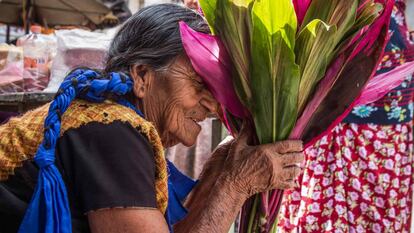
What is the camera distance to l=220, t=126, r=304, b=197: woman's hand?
1.21 meters

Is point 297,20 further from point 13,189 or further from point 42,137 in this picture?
point 13,189

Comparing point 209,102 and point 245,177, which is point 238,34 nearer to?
point 209,102

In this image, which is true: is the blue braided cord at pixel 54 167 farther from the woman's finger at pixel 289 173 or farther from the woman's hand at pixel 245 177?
the woman's finger at pixel 289 173

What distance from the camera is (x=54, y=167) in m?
1.10

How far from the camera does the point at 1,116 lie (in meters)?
1.70

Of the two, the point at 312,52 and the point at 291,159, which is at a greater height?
the point at 312,52

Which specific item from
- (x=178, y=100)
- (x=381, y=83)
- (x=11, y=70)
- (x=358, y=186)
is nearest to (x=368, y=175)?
(x=358, y=186)

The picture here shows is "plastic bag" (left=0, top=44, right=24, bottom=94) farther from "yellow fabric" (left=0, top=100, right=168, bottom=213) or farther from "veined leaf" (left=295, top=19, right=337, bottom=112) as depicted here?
"veined leaf" (left=295, top=19, right=337, bottom=112)

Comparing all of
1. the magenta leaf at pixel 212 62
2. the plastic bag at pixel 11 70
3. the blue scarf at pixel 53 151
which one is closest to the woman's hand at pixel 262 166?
the magenta leaf at pixel 212 62

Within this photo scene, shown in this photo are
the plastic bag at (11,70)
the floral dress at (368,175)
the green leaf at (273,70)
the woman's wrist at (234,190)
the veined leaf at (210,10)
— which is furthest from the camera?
the plastic bag at (11,70)

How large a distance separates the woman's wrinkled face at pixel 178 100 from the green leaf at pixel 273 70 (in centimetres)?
20

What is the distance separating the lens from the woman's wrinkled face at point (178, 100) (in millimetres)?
1288

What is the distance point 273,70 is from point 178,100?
1.06 feet

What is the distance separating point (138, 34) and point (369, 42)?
598 mm
